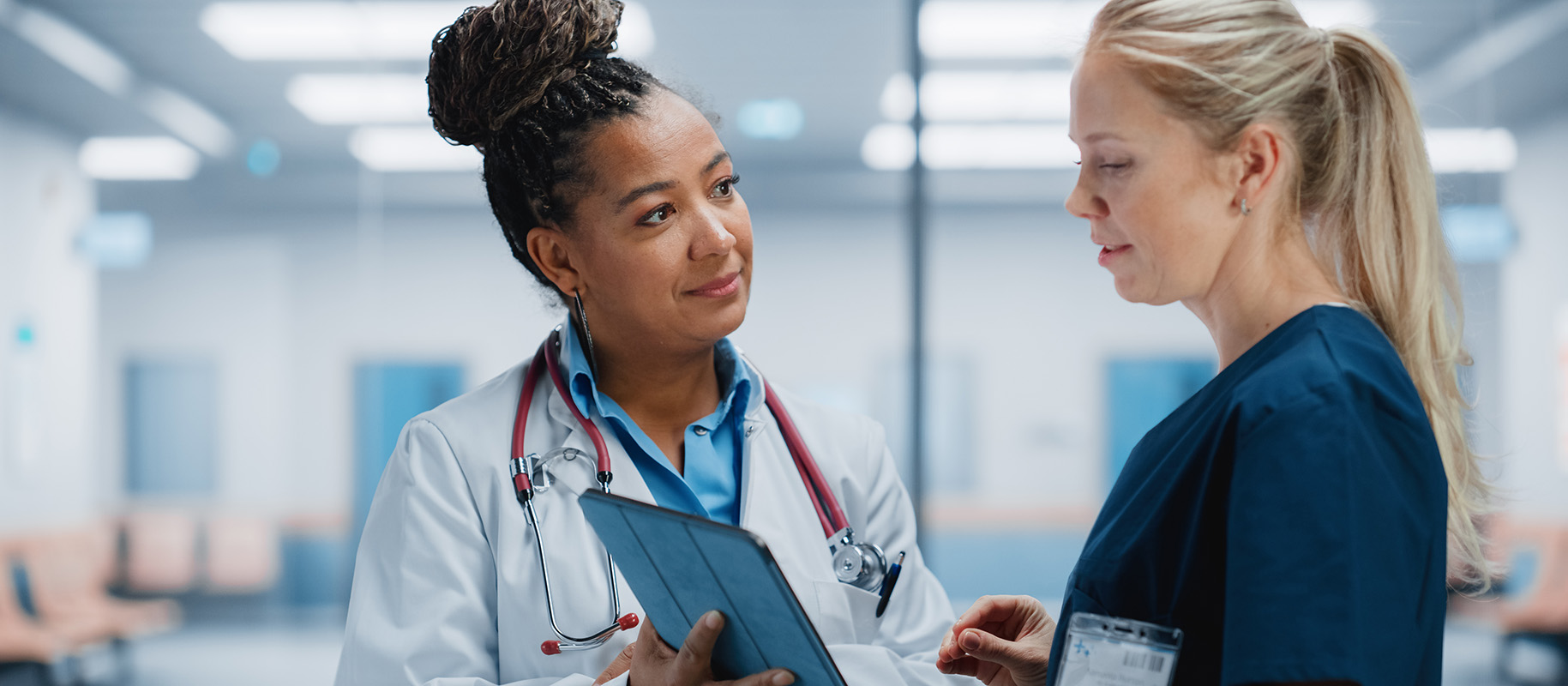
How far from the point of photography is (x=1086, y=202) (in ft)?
2.93

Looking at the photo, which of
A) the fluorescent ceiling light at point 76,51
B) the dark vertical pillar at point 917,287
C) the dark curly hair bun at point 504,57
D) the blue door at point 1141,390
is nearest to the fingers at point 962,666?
the dark curly hair bun at point 504,57

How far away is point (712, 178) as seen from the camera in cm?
123

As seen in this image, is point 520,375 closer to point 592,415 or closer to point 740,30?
point 592,415

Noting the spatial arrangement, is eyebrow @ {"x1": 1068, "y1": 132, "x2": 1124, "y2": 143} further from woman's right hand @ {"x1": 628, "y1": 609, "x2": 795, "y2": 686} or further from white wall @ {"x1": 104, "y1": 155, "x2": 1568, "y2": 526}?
white wall @ {"x1": 104, "y1": 155, "x2": 1568, "y2": 526}

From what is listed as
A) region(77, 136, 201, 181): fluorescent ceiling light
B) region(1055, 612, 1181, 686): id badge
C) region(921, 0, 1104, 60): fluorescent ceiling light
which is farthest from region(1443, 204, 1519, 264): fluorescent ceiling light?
region(77, 136, 201, 181): fluorescent ceiling light

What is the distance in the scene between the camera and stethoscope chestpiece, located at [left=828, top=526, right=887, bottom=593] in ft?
3.96

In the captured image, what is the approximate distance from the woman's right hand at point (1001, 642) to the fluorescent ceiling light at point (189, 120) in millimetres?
2911

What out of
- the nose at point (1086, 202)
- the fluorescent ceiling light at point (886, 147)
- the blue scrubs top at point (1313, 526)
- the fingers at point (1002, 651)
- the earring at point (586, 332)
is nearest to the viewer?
the blue scrubs top at point (1313, 526)

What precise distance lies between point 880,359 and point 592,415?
6.26 ft

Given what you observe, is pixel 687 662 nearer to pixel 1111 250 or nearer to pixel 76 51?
pixel 1111 250

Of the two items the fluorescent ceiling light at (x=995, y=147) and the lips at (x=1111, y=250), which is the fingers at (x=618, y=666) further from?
the fluorescent ceiling light at (x=995, y=147)

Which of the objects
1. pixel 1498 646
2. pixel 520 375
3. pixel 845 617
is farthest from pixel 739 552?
pixel 1498 646

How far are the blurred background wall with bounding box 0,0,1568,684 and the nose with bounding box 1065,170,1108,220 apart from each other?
215 centimetres

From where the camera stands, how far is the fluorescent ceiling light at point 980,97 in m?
3.08
